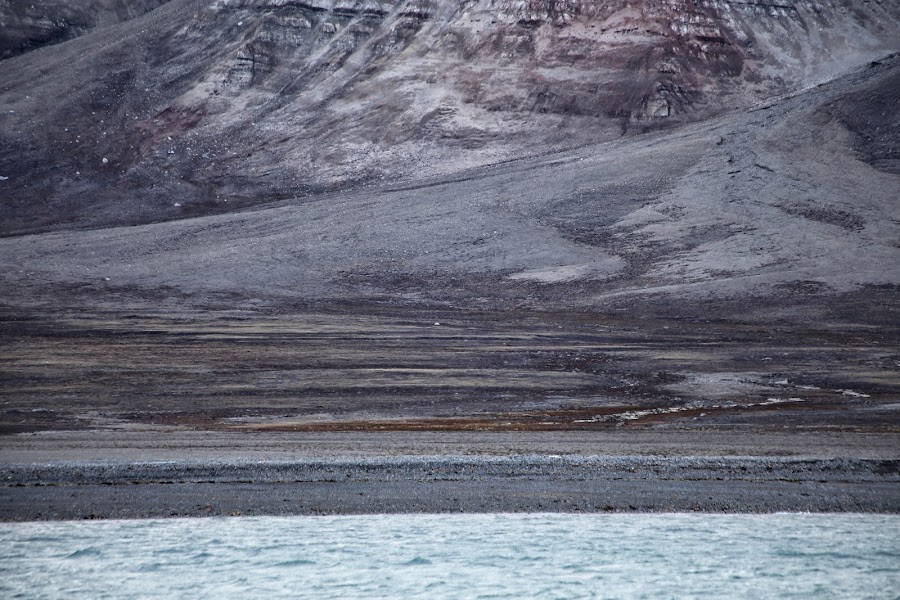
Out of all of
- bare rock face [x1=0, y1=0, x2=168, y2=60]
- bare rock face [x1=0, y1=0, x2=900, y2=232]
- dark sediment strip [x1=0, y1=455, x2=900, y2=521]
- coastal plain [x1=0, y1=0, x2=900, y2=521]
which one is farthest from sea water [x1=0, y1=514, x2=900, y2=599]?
bare rock face [x1=0, y1=0, x2=168, y2=60]

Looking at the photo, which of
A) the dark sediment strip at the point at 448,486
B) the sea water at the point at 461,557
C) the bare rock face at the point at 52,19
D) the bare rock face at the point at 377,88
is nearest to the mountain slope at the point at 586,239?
the bare rock face at the point at 377,88

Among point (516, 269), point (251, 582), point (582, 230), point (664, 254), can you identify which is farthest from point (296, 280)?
point (251, 582)

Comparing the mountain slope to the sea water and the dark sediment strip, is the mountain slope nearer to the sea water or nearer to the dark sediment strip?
the dark sediment strip

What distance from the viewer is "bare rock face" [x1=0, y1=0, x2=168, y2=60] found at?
4575 centimetres

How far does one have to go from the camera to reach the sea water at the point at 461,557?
5.83 m

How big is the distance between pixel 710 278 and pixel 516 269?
590cm

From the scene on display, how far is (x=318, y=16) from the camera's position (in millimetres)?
42500

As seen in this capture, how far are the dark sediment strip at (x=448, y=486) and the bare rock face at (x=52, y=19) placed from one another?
44.6 m

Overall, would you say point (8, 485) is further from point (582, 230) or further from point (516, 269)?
point (582, 230)

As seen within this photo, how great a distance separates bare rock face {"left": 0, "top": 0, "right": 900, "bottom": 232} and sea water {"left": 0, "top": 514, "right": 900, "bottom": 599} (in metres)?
28.4

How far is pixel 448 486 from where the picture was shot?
8.26 m

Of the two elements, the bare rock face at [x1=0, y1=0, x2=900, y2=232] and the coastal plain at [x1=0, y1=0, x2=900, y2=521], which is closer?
the coastal plain at [x1=0, y1=0, x2=900, y2=521]

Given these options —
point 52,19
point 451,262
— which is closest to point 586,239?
point 451,262

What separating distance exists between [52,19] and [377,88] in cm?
2232
